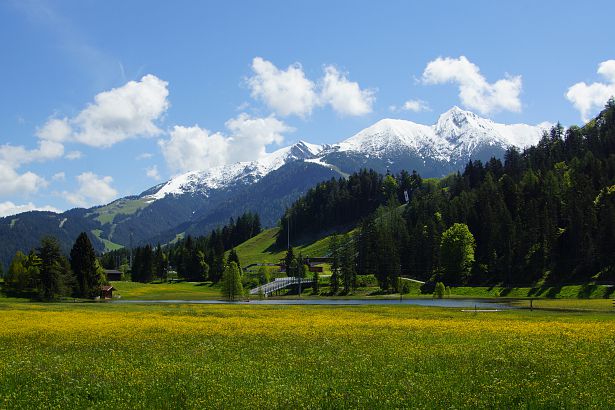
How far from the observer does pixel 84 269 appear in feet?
373

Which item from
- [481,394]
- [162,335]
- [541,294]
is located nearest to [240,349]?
[162,335]

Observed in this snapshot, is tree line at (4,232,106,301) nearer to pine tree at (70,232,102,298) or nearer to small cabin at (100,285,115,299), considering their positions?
pine tree at (70,232,102,298)

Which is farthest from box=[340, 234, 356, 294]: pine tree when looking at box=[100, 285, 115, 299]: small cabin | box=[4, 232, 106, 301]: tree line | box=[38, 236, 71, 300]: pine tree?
box=[38, 236, 71, 300]: pine tree

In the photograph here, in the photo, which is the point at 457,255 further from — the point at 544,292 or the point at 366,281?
the point at 544,292

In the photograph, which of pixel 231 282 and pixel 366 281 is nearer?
pixel 231 282

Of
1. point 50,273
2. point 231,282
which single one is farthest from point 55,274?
point 231,282

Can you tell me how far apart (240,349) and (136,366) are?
6805mm

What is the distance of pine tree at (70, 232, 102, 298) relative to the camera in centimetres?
11231

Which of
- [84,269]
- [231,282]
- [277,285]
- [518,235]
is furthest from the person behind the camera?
[277,285]

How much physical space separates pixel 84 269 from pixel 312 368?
332ft

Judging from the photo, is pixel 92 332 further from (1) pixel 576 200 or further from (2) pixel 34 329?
(1) pixel 576 200

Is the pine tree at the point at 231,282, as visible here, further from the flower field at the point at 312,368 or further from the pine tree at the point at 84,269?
the flower field at the point at 312,368

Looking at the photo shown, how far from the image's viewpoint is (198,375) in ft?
73.1

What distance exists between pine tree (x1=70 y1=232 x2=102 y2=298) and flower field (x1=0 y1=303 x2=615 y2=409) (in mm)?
77110
